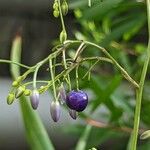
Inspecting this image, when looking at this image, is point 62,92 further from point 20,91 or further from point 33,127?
point 33,127

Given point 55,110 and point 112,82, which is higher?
point 55,110

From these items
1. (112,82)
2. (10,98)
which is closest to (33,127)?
(112,82)

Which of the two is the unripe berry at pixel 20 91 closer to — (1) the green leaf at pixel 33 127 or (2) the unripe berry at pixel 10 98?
(2) the unripe berry at pixel 10 98

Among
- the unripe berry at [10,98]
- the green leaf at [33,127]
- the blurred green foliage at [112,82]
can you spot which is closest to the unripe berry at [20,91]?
the unripe berry at [10,98]

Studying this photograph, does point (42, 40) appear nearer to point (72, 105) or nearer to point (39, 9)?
point (39, 9)

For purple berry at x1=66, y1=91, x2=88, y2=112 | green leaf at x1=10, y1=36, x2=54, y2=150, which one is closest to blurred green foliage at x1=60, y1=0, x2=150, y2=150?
green leaf at x1=10, y1=36, x2=54, y2=150

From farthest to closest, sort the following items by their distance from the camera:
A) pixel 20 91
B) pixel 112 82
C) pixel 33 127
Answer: pixel 112 82, pixel 33 127, pixel 20 91

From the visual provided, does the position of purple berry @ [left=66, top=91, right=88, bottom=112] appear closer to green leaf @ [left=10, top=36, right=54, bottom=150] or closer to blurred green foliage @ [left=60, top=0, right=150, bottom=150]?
green leaf @ [left=10, top=36, right=54, bottom=150]

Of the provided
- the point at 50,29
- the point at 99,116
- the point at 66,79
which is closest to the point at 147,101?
the point at 99,116
